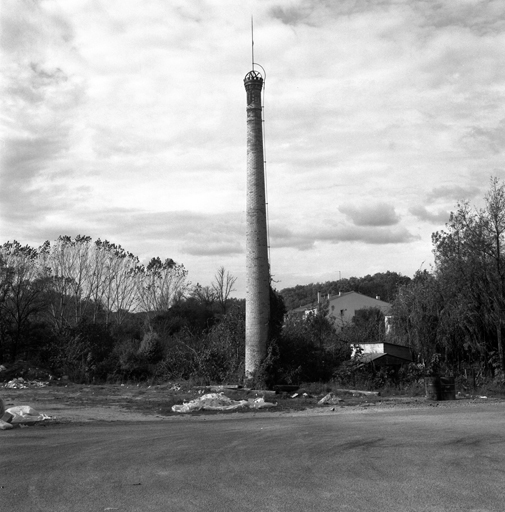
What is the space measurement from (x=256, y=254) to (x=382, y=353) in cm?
838

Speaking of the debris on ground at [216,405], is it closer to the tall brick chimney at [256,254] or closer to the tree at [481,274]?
the tall brick chimney at [256,254]

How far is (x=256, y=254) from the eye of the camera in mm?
29859

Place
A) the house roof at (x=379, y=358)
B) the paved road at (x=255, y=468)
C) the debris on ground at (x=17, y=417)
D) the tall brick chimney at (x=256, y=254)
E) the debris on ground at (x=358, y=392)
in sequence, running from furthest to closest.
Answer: the house roof at (x=379, y=358)
the tall brick chimney at (x=256, y=254)
the debris on ground at (x=358, y=392)
the debris on ground at (x=17, y=417)
the paved road at (x=255, y=468)

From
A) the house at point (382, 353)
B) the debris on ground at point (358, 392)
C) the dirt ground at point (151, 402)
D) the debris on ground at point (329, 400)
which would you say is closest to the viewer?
the dirt ground at point (151, 402)

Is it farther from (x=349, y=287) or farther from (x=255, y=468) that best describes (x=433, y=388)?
(x=349, y=287)

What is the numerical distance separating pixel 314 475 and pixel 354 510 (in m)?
1.93

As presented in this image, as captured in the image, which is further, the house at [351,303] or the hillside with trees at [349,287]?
the hillside with trees at [349,287]

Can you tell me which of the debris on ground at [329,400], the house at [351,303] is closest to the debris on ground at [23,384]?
the debris on ground at [329,400]

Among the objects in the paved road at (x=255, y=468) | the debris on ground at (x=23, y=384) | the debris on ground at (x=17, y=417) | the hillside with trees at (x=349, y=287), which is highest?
the hillside with trees at (x=349, y=287)

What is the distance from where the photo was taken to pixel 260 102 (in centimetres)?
3125

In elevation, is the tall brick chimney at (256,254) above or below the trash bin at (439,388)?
above

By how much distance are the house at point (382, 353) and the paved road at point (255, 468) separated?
1549cm

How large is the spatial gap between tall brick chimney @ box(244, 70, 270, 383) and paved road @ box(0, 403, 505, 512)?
550 inches

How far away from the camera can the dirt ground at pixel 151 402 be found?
18.8m
